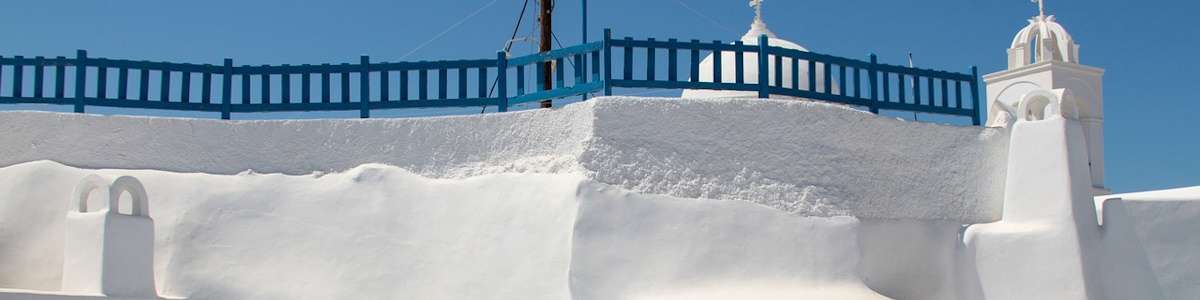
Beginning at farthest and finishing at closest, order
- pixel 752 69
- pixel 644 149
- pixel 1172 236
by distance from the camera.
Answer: pixel 752 69 < pixel 1172 236 < pixel 644 149

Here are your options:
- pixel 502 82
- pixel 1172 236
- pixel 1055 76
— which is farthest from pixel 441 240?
pixel 1055 76

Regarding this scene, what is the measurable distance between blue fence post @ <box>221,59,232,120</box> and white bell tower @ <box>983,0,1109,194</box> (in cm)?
983

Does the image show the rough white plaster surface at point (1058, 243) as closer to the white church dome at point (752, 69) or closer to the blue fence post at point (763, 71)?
the blue fence post at point (763, 71)

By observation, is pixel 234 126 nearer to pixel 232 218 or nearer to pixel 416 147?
pixel 232 218

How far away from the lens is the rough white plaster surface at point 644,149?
8883mm

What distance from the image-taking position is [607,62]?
9039 mm

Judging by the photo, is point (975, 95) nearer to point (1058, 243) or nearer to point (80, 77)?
point (1058, 243)

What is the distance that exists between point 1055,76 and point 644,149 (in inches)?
346

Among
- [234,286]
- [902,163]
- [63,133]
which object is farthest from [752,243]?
[63,133]

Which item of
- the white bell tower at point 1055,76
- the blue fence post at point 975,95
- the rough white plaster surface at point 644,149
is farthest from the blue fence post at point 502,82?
the white bell tower at point 1055,76

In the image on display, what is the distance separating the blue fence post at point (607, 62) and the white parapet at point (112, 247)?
345cm

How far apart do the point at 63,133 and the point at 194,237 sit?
1464mm

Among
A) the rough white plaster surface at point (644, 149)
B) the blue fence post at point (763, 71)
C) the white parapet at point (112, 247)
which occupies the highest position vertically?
the blue fence post at point (763, 71)

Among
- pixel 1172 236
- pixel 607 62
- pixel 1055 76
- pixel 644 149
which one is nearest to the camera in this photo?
pixel 644 149
